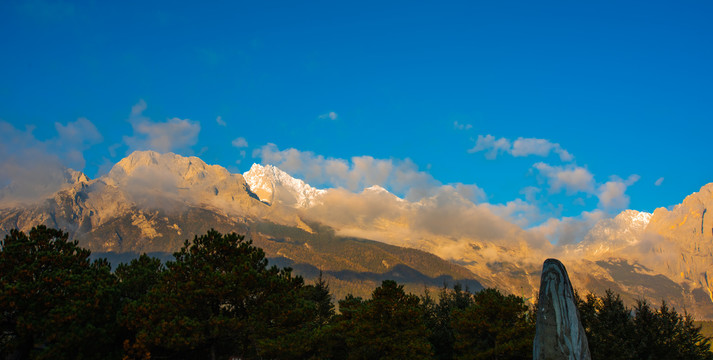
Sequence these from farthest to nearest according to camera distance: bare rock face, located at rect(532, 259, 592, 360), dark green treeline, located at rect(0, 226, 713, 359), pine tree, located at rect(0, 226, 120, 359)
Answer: dark green treeline, located at rect(0, 226, 713, 359) → pine tree, located at rect(0, 226, 120, 359) → bare rock face, located at rect(532, 259, 592, 360)

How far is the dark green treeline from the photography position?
19.4 metres

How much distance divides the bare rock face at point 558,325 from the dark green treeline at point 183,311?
13.1 meters

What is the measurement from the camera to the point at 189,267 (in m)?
23.6

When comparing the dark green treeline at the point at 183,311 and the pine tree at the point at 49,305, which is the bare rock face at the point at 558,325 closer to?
the dark green treeline at the point at 183,311

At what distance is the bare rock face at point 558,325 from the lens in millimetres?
15133

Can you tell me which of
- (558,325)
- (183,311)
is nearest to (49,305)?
(183,311)

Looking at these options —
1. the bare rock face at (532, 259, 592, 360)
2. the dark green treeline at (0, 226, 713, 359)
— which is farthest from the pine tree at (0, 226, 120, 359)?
the bare rock face at (532, 259, 592, 360)

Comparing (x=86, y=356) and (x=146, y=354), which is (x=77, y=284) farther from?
(x=146, y=354)

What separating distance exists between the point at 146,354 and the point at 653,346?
138ft

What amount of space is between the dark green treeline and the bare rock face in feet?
43.0

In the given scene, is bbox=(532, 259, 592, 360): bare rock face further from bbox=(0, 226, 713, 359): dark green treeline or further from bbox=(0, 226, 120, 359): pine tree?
bbox=(0, 226, 120, 359): pine tree

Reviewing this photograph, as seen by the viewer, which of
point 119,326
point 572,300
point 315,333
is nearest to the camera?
point 572,300

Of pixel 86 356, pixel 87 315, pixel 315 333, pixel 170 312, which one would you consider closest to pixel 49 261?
pixel 87 315

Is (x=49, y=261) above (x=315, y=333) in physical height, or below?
above
